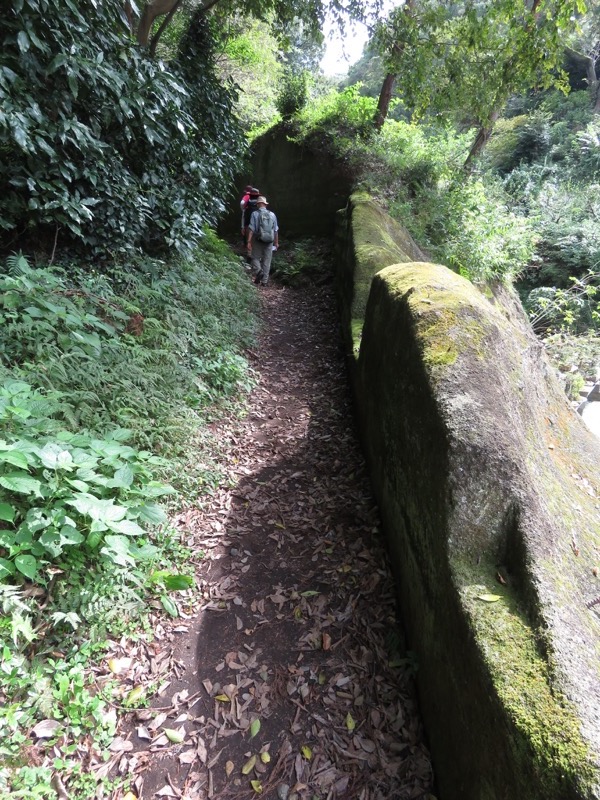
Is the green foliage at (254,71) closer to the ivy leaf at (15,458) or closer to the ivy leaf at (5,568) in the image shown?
the ivy leaf at (15,458)

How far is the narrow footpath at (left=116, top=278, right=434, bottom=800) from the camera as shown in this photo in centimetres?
245

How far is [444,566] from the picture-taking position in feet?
7.75

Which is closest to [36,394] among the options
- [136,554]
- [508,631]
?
[136,554]

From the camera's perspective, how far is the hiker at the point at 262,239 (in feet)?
30.9

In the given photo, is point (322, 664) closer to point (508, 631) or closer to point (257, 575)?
point (257, 575)

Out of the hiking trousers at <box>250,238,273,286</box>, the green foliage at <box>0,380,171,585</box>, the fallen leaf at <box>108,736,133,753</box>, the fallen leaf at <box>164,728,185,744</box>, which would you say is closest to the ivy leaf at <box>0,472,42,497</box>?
the green foliage at <box>0,380,171,585</box>

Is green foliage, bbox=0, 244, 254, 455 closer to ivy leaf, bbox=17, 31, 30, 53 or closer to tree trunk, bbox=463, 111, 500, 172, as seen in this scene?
ivy leaf, bbox=17, 31, 30, 53

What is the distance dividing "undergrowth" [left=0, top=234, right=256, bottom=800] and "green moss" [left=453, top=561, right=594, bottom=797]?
2.00 meters

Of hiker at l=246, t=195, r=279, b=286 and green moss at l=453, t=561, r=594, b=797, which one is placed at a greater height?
hiker at l=246, t=195, r=279, b=286

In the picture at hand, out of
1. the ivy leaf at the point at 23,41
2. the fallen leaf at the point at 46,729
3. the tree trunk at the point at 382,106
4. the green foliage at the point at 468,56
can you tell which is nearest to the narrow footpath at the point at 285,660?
the fallen leaf at the point at 46,729

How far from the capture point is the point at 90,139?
4828 mm

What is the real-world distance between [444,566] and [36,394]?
3.13 metres

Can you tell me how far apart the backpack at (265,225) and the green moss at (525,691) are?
28.3 feet

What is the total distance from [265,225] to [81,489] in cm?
802
